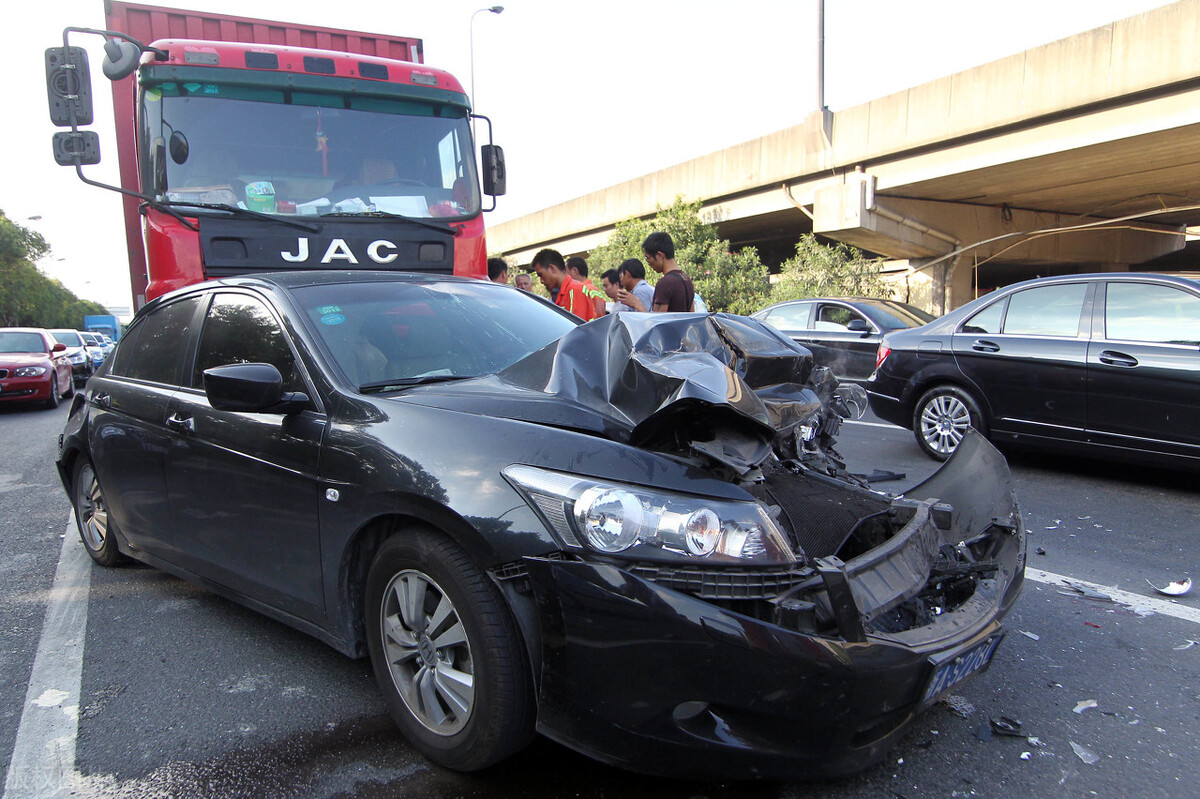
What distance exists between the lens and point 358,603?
108 inches

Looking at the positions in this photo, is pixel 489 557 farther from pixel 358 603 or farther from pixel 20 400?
pixel 20 400

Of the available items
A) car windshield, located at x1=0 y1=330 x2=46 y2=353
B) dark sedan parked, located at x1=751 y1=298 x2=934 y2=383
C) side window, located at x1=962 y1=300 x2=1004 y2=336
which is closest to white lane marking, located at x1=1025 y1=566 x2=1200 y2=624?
side window, located at x1=962 y1=300 x2=1004 y2=336

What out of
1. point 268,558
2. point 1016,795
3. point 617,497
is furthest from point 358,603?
point 1016,795

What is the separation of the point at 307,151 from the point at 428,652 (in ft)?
17.8

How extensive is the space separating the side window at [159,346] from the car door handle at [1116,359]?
584 centimetres

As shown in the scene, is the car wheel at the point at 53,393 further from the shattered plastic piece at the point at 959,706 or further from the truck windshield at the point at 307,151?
the shattered plastic piece at the point at 959,706

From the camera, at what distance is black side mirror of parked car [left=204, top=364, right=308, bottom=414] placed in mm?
2777

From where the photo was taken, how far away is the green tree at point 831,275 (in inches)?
758

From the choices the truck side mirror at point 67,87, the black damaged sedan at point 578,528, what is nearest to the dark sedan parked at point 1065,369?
the black damaged sedan at point 578,528

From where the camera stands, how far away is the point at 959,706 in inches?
109

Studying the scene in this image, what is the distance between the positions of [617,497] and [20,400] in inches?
587

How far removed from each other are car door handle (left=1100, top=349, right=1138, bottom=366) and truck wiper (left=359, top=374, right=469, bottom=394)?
487cm

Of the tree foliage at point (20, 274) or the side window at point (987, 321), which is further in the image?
the tree foliage at point (20, 274)

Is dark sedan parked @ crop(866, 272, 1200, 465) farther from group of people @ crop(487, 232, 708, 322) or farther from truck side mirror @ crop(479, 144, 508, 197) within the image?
truck side mirror @ crop(479, 144, 508, 197)
